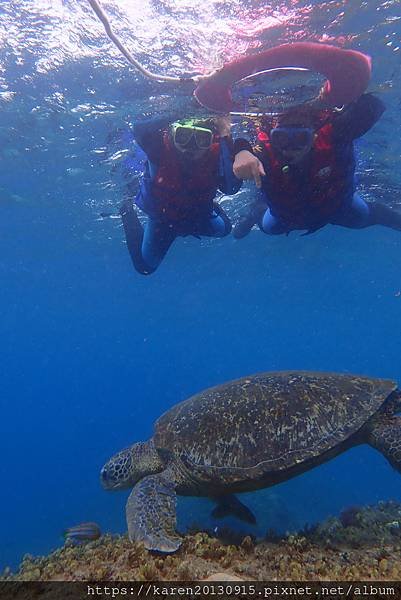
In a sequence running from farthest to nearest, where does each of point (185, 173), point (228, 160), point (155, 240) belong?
point (155, 240) < point (185, 173) < point (228, 160)

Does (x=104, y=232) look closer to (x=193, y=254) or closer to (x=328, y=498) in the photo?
(x=193, y=254)

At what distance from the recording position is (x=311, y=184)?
7.20 metres

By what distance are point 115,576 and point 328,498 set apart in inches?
879

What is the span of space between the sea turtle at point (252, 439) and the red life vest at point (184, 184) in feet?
12.1

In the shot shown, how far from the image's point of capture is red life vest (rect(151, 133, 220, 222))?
7.18 m

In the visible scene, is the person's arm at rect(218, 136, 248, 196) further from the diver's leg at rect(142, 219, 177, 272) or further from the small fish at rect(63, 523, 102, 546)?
the small fish at rect(63, 523, 102, 546)

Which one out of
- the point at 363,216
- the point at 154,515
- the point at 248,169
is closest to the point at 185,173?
the point at 248,169

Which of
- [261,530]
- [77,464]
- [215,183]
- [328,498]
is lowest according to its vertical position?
[77,464]

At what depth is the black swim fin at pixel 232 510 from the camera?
6602 millimetres

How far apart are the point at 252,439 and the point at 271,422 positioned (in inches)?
14.0

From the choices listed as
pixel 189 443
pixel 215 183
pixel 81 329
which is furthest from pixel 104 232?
pixel 81 329

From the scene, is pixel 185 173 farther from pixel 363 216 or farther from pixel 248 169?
pixel 363 216

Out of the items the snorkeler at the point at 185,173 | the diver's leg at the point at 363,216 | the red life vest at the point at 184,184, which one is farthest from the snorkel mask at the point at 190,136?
the diver's leg at the point at 363,216

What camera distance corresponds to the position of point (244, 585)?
3.27 m
